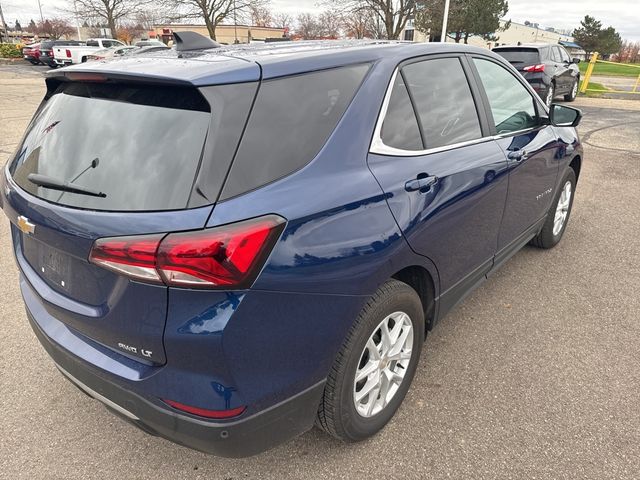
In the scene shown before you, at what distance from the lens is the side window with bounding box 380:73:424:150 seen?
83.6 inches

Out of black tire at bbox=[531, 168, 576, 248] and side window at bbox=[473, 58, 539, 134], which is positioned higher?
side window at bbox=[473, 58, 539, 134]

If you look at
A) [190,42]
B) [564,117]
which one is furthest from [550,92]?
[190,42]

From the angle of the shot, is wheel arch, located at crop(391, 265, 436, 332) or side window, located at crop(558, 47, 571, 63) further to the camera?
side window, located at crop(558, 47, 571, 63)

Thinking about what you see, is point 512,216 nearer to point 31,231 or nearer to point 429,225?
point 429,225

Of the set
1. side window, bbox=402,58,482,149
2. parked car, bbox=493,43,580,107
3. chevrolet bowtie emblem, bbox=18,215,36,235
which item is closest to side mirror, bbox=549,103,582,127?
side window, bbox=402,58,482,149

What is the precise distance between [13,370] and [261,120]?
88.7 inches

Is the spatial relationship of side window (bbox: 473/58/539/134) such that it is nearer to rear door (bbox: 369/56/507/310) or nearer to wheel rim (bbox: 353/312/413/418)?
rear door (bbox: 369/56/507/310)

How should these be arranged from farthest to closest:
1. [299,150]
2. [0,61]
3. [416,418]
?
[0,61] < [416,418] < [299,150]

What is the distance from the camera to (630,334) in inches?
123

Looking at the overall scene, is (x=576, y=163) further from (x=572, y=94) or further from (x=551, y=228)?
(x=572, y=94)

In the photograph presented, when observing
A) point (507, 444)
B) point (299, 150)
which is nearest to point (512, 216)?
point (507, 444)

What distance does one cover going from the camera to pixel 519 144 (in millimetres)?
3148

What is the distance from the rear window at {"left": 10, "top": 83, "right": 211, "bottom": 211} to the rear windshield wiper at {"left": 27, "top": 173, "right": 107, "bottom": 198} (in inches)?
0.5

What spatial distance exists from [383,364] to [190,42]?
5.96ft
